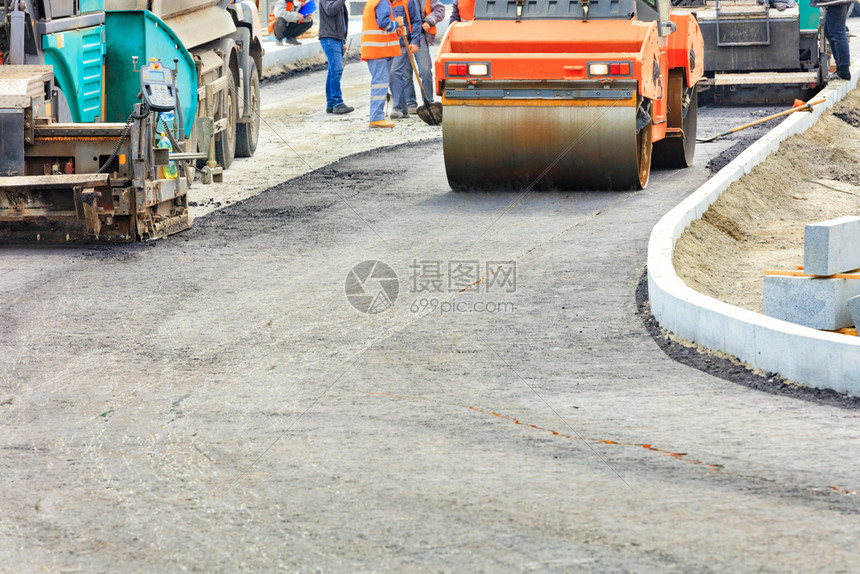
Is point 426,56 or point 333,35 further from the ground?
point 333,35

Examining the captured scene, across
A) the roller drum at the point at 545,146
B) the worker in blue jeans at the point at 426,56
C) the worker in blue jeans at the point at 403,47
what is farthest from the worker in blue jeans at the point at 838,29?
the roller drum at the point at 545,146

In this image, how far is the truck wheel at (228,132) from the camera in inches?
519

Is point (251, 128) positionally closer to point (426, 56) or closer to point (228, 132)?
point (228, 132)

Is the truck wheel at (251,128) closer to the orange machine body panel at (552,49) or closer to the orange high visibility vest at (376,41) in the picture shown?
the orange high visibility vest at (376,41)

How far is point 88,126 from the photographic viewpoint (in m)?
8.87

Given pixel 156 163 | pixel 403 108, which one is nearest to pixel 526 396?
pixel 156 163

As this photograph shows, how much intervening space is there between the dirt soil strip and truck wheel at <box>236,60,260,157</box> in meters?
6.11

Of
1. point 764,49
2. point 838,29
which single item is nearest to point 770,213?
point 838,29

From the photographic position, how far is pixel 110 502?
4152 mm

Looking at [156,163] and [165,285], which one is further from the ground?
[156,163]

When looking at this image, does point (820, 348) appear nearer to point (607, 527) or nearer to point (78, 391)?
point (607, 527)

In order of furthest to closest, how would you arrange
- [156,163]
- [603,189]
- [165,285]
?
[603,189]
[156,163]
[165,285]

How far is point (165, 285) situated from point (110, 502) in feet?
11.3

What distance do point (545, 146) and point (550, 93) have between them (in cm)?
46
